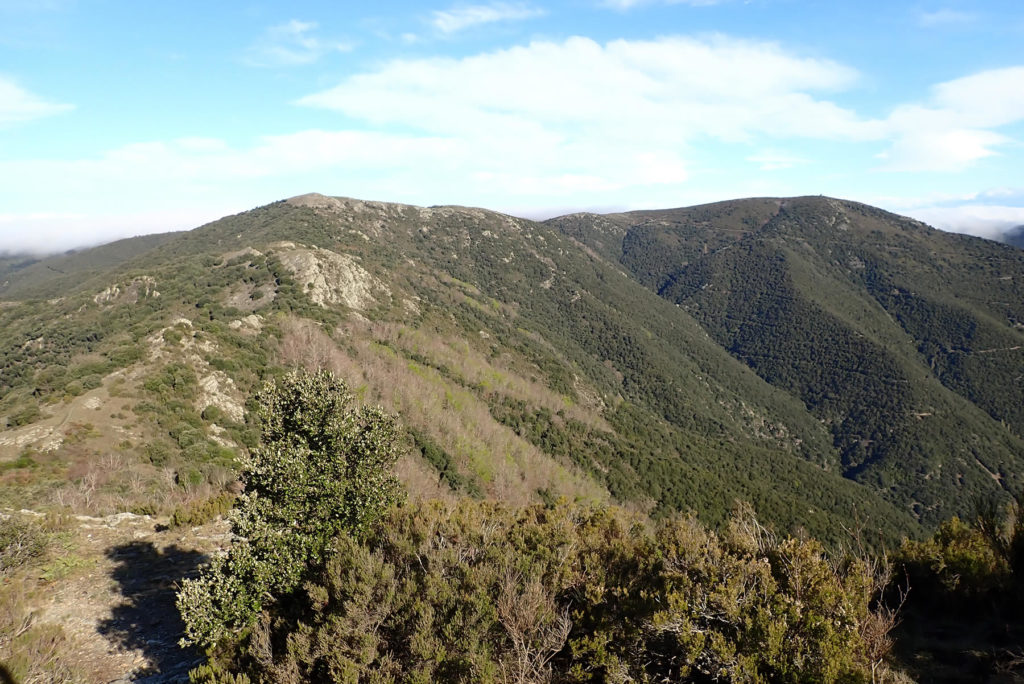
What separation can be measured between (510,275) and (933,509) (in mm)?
136661

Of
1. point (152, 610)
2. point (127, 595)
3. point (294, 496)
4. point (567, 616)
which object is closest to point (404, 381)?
point (127, 595)

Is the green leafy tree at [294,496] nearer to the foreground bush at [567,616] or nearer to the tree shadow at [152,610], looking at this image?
the foreground bush at [567,616]

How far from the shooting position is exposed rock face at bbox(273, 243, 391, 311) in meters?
87.5

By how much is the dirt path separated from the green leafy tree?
1.82 metres

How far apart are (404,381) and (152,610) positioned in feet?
199

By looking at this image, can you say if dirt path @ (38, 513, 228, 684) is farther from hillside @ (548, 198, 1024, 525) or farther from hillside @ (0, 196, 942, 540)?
hillside @ (548, 198, 1024, 525)

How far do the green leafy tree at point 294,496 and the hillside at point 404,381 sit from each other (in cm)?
1128

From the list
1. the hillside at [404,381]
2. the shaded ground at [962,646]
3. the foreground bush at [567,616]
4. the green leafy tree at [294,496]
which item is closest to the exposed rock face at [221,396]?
the hillside at [404,381]

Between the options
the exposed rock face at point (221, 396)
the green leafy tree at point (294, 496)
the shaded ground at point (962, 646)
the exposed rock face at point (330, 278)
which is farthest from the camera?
the exposed rock face at point (330, 278)

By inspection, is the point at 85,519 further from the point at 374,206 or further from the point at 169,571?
the point at 374,206

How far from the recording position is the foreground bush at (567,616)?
8.80 m

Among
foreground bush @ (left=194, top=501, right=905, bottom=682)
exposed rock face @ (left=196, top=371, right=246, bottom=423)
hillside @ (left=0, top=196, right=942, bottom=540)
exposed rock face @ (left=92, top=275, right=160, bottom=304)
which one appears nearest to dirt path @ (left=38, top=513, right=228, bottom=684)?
foreground bush @ (left=194, top=501, right=905, bottom=682)

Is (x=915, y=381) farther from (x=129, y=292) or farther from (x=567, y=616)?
(x=129, y=292)

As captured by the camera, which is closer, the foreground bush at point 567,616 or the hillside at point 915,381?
the foreground bush at point 567,616
